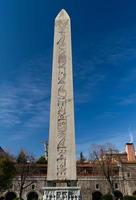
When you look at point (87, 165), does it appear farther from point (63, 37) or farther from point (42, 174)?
point (63, 37)

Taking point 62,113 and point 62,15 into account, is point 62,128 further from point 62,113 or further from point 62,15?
point 62,15

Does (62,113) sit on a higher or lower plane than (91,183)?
higher

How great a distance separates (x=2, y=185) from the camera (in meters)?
26.5

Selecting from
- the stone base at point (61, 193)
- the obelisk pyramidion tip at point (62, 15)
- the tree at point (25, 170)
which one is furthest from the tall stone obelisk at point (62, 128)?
the tree at point (25, 170)

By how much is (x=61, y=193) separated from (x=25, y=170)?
97.1 feet

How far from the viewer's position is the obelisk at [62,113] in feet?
25.0

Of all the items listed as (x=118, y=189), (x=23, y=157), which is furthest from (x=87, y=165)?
(x=23, y=157)

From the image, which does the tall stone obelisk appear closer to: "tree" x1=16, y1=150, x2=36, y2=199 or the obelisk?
the obelisk

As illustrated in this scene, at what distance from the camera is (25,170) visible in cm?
3569

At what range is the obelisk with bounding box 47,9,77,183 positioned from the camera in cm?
761

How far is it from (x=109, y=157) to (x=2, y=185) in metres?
14.7

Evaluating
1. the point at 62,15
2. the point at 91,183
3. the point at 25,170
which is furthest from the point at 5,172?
the point at 62,15

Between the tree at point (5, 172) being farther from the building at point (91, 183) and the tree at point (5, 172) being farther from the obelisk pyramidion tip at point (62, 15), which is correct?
the obelisk pyramidion tip at point (62, 15)

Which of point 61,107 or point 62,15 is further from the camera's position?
point 62,15
